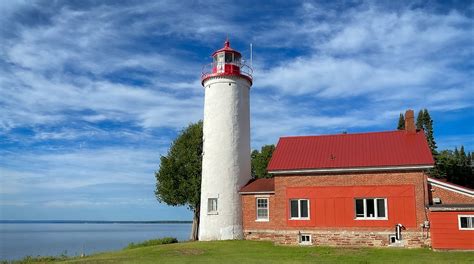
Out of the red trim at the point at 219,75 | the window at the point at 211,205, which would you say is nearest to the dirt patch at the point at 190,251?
the window at the point at 211,205

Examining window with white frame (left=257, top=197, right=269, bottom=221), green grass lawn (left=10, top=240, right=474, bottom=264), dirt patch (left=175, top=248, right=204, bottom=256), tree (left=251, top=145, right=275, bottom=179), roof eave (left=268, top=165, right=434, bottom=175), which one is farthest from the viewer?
tree (left=251, top=145, right=275, bottom=179)

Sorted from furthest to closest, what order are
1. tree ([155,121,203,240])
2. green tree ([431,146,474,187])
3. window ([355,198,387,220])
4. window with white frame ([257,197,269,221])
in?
green tree ([431,146,474,187]) → tree ([155,121,203,240]) → window with white frame ([257,197,269,221]) → window ([355,198,387,220])

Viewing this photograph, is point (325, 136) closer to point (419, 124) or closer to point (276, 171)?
point (276, 171)

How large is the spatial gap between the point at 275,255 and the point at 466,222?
30.5 ft

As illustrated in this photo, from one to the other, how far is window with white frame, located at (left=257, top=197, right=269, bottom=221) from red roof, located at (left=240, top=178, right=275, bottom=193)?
23.4 inches

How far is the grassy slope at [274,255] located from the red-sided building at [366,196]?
1.26 metres

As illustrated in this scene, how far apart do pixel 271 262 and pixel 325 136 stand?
36.0 ft

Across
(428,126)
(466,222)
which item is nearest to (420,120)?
(428,126)

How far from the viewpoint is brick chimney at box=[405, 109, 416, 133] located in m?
26.2

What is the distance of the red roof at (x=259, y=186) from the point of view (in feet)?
93.7

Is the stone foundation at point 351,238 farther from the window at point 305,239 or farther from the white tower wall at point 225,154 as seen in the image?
the white tower wall at point 225,154

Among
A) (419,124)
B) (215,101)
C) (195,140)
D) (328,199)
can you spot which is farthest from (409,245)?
(419,124)

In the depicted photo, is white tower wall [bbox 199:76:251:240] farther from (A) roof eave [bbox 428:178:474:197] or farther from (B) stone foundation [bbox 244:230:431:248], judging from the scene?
(A) roof eave [bbox 428:178:474:197]

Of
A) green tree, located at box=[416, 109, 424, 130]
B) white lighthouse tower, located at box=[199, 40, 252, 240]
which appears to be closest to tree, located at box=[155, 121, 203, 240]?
white lighthouse tower, located at box=[199, 40, 252, 240]
